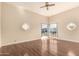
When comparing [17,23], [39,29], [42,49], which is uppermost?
[17,23]

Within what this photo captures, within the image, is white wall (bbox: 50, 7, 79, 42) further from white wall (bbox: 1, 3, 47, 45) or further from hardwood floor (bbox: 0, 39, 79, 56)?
white wall (bbox: 1, 3, 47, 45)

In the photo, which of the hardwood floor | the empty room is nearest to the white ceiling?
the empty room

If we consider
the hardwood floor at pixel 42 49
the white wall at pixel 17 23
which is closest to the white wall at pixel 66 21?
the hardwood floor at pixel 42 49

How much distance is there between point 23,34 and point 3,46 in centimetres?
37

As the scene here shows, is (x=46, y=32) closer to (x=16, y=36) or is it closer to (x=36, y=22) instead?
(x=36, y=22)

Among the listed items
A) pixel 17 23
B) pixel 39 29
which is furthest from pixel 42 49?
pixel 17 23

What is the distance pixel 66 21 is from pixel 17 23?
80 cm

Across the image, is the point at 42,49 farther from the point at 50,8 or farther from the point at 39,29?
the point at 50,8

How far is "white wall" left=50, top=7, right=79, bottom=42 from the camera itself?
6.33 ft

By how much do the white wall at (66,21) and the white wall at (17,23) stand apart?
0.22 meters

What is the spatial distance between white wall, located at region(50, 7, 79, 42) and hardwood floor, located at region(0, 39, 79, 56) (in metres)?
0.10

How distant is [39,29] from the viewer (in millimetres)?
1979

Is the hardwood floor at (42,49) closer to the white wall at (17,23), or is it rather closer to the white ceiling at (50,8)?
the white wall at (17,23)

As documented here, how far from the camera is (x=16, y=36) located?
76.9 inches
